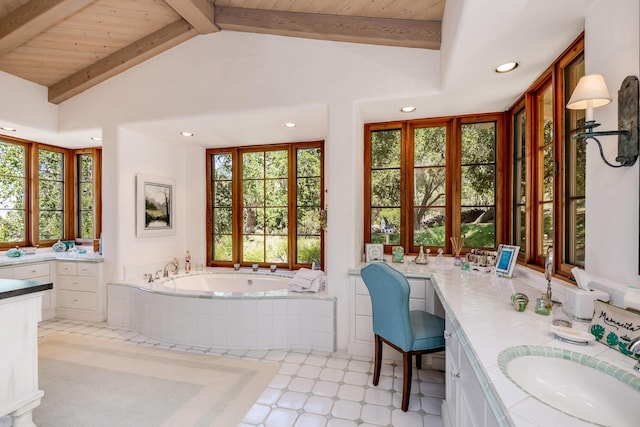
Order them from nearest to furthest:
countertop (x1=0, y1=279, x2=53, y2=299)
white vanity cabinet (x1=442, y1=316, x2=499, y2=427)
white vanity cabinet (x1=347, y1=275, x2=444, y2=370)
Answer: white vanity cabinet (x1=442, y1=316, x2=499, y2=427) < countertop (x1=0, y1=279, x2=53, y2=299) < white vanity cabinet (x1=347, y1=275, x2=444, y2=370)

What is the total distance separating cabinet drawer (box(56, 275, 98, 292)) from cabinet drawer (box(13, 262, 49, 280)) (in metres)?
0.18

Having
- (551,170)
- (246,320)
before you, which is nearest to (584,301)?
(551,170)

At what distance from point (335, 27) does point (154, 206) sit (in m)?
3.02

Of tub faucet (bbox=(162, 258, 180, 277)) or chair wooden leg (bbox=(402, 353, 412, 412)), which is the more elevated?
tub faucet (bbox=(162, 258, 180, 277))

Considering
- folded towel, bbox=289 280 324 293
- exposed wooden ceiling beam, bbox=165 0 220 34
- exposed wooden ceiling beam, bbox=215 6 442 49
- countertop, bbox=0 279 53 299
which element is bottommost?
folded towel, bbox=289 280 324 293

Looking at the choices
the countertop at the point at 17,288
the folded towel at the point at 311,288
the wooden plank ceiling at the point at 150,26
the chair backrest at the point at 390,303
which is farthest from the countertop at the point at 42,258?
the chair backrest at the point at 390,303

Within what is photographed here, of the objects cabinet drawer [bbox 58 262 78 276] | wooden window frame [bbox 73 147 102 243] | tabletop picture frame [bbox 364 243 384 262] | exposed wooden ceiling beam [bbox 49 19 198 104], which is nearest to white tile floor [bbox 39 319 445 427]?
tabletop picture frame [bbox 364 243 384 262]

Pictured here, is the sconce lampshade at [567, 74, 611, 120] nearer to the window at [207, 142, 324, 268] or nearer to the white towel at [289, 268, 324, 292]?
the white towel at [289, 268, 324, 292]

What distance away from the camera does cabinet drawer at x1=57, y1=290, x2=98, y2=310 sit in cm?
362

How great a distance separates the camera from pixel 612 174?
139 centimetres

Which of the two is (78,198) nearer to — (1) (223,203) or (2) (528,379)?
(1) (223,203)

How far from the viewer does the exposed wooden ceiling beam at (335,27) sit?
2498 mm

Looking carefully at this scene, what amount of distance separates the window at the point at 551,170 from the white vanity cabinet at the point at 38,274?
16.3ft

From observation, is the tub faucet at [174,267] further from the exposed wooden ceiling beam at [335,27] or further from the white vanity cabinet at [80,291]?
the exposed wooden ceiling beam at [335,27]
